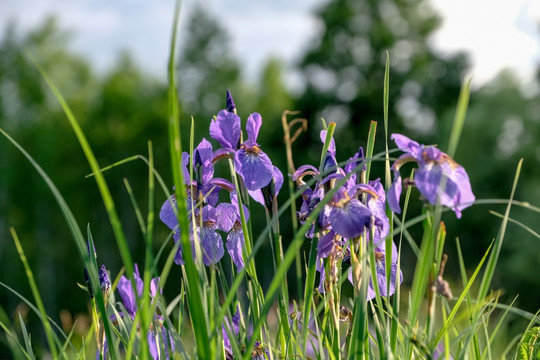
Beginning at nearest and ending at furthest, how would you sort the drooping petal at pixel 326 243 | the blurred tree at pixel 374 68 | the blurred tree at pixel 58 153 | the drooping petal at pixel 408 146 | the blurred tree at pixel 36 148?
the drooping petal at pixel 408 146
the drooping petal at pixel 326 243
the blurred tree at pixel 374 68
the blurred tree at pixel 36 148
the blurred tree at pixel 58 153

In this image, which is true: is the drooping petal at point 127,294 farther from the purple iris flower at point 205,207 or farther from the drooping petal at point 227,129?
the drooping petal at point 227,129

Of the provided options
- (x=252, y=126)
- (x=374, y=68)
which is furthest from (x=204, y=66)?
(x=252, y=126)

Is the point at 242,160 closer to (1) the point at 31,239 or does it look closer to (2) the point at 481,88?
(2) the point at 481,88

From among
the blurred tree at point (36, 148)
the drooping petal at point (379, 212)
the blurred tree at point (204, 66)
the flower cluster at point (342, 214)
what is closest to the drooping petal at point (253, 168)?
the flower cluster at point (342, 214)

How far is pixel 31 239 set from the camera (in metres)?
22.6

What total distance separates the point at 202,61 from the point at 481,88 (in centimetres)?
956

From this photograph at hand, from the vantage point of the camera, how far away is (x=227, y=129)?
4.26ft

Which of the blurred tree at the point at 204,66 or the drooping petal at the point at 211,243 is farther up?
the drooping petal at the point at 211,243

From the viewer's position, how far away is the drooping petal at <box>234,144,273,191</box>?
3.93ft

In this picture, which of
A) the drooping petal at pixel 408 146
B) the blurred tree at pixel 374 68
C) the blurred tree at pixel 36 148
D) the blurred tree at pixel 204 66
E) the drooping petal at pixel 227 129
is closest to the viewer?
the drooping petal at pixel 408 146

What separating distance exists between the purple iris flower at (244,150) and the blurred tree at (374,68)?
53.1ft

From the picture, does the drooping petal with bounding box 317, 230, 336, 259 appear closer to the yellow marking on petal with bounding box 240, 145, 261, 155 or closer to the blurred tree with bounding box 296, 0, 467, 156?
the yellow marking on petal with bounding box 240, 145, 261, 155

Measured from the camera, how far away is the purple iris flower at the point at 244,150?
1.20 metres

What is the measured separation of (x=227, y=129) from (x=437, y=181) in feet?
1.68
